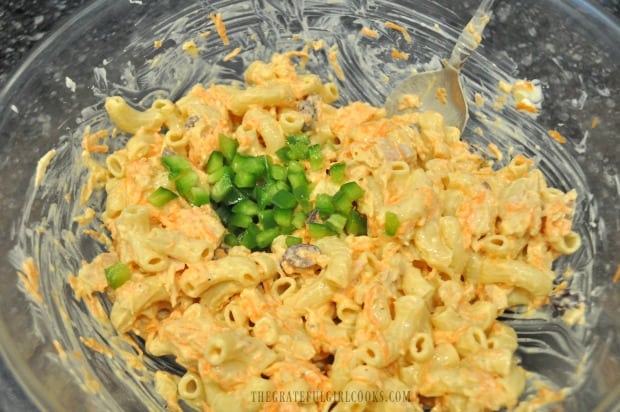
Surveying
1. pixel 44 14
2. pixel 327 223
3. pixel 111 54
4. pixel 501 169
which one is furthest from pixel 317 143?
pixel 44 14

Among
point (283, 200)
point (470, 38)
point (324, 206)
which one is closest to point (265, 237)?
point (283, 200)

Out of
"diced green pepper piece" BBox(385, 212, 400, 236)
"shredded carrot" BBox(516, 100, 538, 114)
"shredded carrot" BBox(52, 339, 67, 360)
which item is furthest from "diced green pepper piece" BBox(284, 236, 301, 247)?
"shredded carrot" BBox(516, 100, 538, 114)

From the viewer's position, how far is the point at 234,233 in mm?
2490

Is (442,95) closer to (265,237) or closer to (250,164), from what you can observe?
(250,164)

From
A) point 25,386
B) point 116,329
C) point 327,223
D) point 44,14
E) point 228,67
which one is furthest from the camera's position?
point 44,14

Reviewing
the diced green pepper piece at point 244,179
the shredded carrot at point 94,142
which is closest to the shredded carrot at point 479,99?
the diced green pepper piece at point 244,179

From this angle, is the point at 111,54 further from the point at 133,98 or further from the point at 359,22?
the point at 359,22

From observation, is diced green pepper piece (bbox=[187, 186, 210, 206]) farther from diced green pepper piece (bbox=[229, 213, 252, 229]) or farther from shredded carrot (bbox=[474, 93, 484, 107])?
shredded carrot (bbox=[474, 93, 484, 107])

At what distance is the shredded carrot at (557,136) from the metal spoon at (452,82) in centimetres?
39

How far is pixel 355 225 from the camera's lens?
8.03ft

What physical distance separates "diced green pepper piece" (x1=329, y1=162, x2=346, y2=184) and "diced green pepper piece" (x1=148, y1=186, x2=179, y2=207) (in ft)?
2.21

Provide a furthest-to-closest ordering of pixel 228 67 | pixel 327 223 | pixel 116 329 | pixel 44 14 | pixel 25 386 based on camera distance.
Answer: pixel 44 14
pixel 228 67
pixel 327 223
pixel 116 329
pixel 25 386

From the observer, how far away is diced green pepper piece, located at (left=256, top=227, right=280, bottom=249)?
2.40 meters

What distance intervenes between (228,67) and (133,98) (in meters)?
0.51
